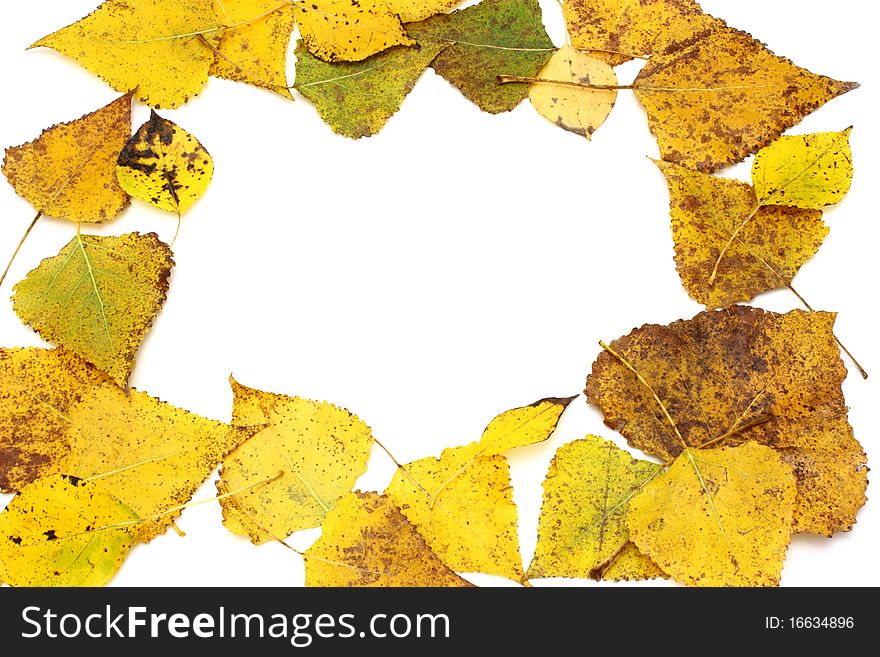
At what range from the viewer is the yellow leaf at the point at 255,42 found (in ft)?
3.93

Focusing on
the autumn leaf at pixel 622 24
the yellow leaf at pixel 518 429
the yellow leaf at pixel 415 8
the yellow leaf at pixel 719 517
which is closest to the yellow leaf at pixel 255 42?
the yellow leaf at pixel 415 8

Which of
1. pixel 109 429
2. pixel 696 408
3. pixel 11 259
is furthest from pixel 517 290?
pixel 11 259

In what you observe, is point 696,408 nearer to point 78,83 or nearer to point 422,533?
Answer: point 422,533

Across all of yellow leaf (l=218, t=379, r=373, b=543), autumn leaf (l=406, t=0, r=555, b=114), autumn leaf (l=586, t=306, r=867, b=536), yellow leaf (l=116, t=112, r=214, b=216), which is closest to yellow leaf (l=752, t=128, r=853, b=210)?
autumn leaf (l=586, t=306, r=867, b=536)

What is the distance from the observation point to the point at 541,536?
101 cm

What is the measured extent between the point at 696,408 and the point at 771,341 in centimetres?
11

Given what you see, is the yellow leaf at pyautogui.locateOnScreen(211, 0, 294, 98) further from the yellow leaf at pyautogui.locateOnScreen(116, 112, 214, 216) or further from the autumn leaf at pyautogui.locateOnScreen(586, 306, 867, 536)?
the autumn leaf at pyautogui.locateOnScreen(586, 306, 867, 536)

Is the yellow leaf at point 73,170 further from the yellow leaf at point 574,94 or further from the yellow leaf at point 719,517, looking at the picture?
the yellow leaf at point 719,517

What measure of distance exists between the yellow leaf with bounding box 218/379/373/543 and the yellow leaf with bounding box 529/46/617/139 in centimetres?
45

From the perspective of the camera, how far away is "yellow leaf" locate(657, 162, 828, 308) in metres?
1.11

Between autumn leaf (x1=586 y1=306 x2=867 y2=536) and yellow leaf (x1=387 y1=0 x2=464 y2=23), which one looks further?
yellow leaf (x1=387 y1=0 x2=464 y2=23)

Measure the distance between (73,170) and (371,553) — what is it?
0.58 metres
